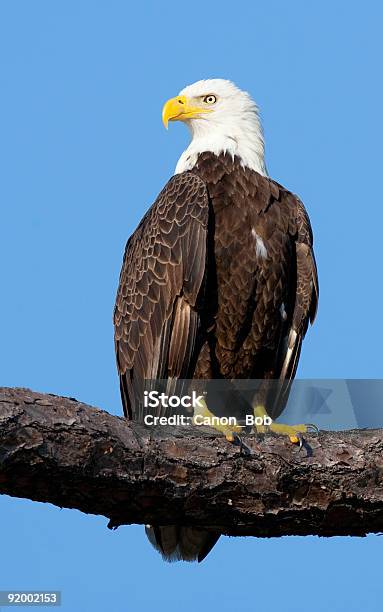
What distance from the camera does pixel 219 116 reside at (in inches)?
324

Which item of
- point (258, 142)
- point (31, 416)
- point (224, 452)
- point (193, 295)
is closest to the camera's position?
point (31, 416)

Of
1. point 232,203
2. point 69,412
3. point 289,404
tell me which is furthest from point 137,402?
point 69,412

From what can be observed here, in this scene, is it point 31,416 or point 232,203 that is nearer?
point 31,416

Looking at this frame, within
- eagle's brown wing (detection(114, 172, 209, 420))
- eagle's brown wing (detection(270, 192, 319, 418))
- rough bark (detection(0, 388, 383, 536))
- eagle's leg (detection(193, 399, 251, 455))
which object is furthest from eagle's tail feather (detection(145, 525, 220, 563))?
eagle's brown wing (detection(270, 192, 319, 418))

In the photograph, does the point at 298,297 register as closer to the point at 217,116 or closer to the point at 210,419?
the point at 210,419

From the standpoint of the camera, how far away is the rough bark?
4.79 meters

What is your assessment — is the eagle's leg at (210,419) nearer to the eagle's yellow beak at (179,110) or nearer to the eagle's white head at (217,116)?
the eagle's white head at (217,116)

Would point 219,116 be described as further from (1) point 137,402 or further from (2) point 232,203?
(1) point 137,402

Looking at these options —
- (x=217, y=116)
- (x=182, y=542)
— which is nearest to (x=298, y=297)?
(x=217, y=116)

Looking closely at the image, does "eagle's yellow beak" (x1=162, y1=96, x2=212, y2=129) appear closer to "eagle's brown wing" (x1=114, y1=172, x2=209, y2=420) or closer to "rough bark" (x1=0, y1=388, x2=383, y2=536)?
"eagle's brown wing" (x1=114, y1=172, x2=209, y2=420)

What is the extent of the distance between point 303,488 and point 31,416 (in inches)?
63.9

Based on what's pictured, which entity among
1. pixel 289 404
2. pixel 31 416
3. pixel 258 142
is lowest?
pixel 31 416

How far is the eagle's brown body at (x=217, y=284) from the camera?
23.8 feet

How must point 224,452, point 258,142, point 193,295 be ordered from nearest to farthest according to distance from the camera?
point 224,452 → point 193,295 → point 258,142
